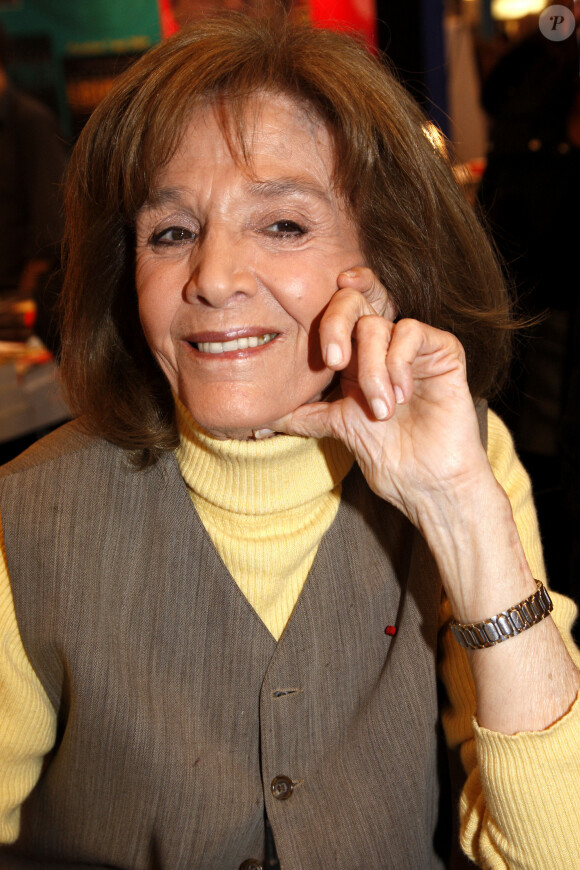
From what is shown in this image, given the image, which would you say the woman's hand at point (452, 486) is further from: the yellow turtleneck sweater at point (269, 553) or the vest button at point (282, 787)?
the vest button at point (282, 787)

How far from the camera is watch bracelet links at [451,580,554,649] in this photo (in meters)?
1.18

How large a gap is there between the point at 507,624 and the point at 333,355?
46 centimetres

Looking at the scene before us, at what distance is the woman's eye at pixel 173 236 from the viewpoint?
4.37 feet

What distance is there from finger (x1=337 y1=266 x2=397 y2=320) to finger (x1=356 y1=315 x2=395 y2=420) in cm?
16

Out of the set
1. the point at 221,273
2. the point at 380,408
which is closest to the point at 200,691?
the point at 380,408

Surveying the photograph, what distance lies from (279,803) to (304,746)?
3.7 inches

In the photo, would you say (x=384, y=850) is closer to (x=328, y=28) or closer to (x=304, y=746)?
(x=304, y=746)

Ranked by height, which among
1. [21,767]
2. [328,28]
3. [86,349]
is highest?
[328,28]

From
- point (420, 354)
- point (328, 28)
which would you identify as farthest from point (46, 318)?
point (420, 354)

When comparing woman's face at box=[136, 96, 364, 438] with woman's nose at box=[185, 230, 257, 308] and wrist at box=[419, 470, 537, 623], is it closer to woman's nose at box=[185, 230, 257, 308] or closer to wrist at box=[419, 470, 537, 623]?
woman's nose at box=[185, 230, 257, 308]

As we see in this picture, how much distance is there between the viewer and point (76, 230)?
150 cm

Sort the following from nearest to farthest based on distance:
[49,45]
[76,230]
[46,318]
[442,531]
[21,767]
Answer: [442,531], [21,767], [76,230], [46,318], [49,45]

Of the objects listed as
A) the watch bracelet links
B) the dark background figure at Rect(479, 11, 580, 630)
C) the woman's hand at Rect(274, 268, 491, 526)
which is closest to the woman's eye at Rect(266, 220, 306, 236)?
the woman's hand at Rect(274, 268, 491, 526)

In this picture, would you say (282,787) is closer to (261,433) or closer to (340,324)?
(261,433)
